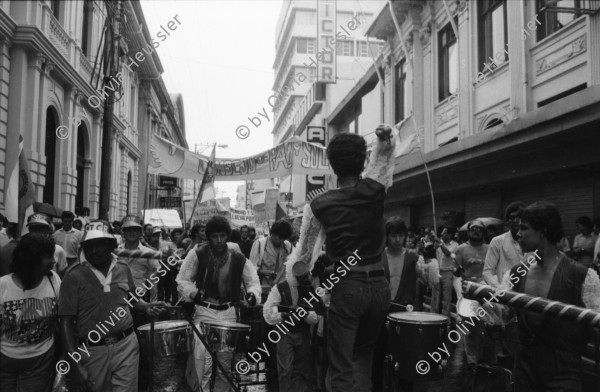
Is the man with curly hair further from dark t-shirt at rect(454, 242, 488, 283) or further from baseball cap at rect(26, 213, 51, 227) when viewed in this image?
baseball cap at rect(26, 213, 51, 227)

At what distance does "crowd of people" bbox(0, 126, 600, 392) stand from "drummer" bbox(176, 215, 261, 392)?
12mm

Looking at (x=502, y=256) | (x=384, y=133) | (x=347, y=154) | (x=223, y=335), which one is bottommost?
(x=223, y=335)

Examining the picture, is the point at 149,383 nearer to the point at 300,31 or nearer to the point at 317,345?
the point at 317,345

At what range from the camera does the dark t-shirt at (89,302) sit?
13.7 ft

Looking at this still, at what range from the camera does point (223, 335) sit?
518 cm

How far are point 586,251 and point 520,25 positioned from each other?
22.9 feet

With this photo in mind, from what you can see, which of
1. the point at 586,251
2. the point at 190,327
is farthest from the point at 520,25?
the point at 190,327

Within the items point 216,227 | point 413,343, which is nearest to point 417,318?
point 413,343

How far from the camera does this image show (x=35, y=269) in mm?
4199

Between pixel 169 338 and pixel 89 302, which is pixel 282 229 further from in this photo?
pixel 89 302

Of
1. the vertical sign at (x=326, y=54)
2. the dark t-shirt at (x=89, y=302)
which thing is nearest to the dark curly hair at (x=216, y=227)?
the dark t-shirt at (x=89, y=302)

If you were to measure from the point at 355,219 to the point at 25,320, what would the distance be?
269 cm

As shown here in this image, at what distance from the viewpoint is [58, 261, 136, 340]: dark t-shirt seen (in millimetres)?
4176

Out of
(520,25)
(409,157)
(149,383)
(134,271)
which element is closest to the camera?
(149,383)
